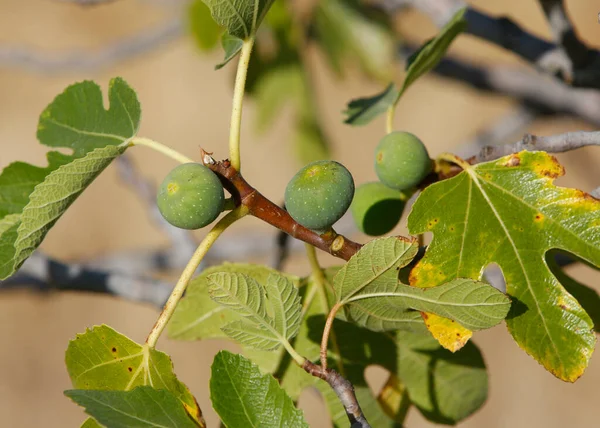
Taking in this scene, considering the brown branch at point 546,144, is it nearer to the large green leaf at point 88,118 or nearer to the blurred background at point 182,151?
the large green leaf at point 88,118

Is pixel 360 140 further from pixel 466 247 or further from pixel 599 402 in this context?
pixel 466 247

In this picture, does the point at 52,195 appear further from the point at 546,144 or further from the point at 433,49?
the point at 546,144

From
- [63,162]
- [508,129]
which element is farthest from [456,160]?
[508,129]

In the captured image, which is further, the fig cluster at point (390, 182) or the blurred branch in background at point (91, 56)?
the blurred branch in background at point (91, 56)

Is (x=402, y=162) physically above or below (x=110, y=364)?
above

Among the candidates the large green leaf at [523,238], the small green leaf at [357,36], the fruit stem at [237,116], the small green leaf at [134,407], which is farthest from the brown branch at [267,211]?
the small green leaf at [357,36]
